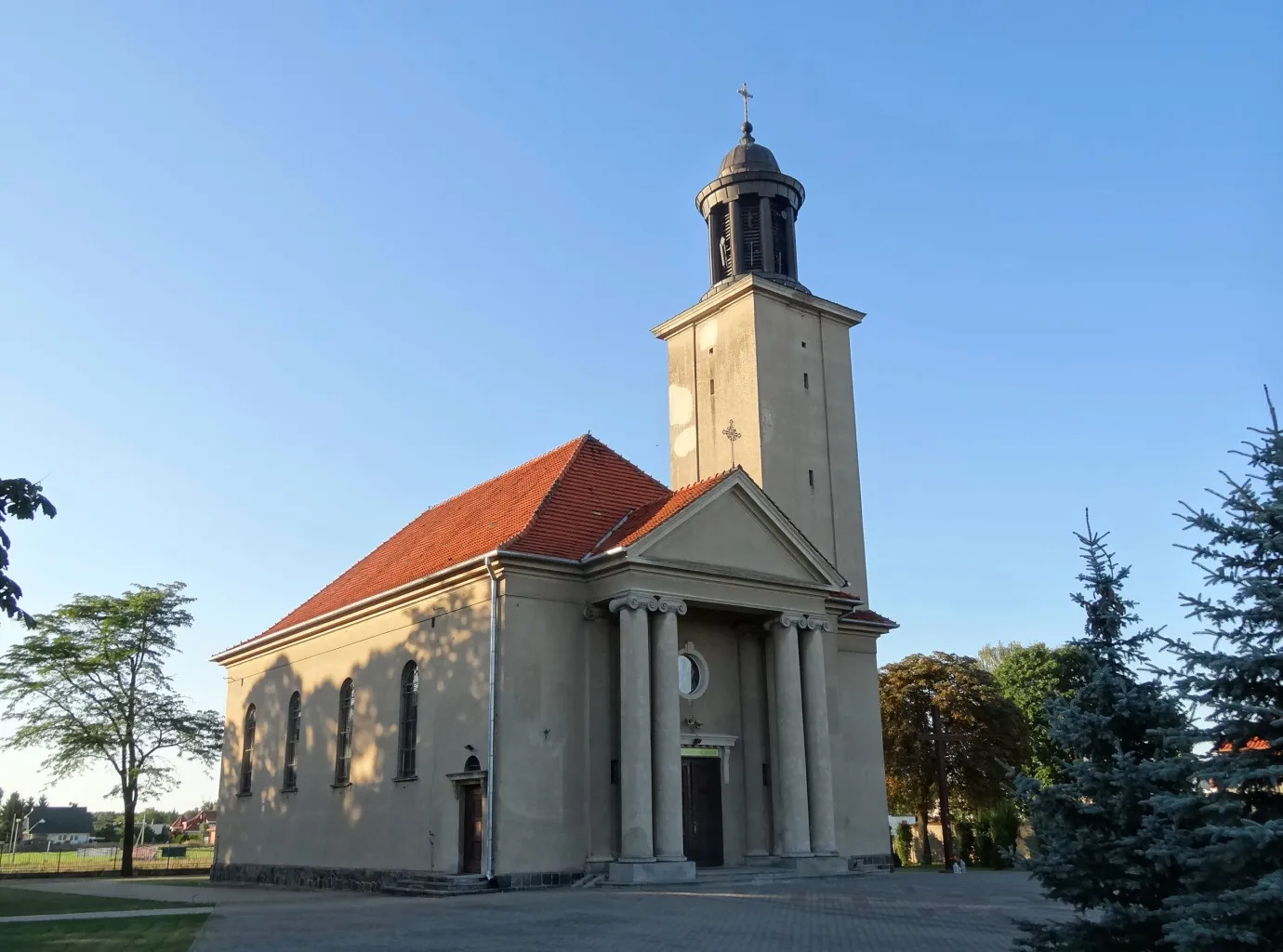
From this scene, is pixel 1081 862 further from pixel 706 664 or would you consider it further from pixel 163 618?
pixel 163 618

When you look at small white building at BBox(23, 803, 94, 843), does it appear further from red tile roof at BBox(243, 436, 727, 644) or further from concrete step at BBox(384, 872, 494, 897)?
concrete step at BBox(384, 872, 494, 897)

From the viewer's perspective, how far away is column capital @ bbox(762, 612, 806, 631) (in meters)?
26.1

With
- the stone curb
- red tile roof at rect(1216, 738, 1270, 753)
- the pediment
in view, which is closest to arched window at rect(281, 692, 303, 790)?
the stone curb

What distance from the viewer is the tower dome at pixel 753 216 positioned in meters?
33.5

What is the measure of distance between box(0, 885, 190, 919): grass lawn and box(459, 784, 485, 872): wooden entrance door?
19.1 ft

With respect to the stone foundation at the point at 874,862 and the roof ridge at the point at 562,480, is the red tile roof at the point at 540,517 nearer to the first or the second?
the roof ridge at the point at 562,480

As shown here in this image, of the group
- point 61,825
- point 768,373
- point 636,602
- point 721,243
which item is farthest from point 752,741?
point 61,825

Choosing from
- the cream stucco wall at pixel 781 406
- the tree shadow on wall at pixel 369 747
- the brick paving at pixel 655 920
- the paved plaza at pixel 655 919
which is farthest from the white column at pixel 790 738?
the tree shadow on wall at pixel 369 747

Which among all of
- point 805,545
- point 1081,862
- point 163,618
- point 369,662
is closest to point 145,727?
point 163,618

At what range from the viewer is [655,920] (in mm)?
15438

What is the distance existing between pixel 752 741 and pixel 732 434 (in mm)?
9766

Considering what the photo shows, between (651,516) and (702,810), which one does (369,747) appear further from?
(651,516)

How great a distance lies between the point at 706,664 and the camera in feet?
86.5

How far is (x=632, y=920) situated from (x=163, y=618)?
119 feet
